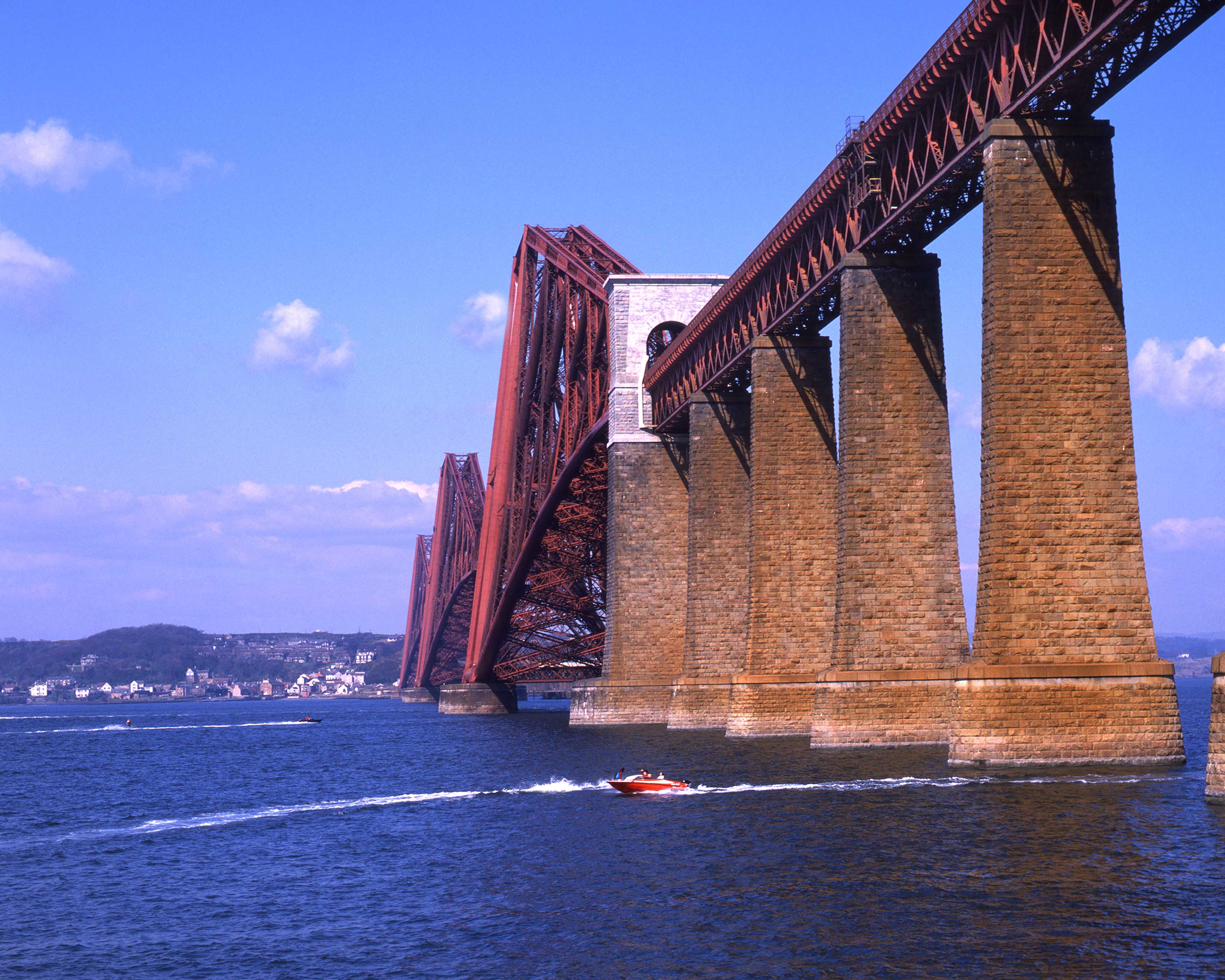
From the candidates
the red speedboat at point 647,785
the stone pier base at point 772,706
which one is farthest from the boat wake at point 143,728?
the red speedboat at point 647,785

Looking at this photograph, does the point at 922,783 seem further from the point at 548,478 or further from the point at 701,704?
the point at 548,478

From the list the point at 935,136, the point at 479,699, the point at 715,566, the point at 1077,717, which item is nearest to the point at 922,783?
the point at 1077,717

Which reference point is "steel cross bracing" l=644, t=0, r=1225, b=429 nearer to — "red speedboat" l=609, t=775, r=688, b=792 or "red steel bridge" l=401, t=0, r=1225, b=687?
"red steel bridge" l=401, t=0, r=1225, b=687

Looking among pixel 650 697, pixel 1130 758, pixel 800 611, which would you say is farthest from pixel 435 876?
pixel 650 697

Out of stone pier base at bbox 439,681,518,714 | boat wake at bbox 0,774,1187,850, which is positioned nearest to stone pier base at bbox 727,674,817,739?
boat wake at bbox 0,774,1187,850

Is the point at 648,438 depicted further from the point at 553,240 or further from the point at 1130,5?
the point at 1130,5

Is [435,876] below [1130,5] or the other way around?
below
